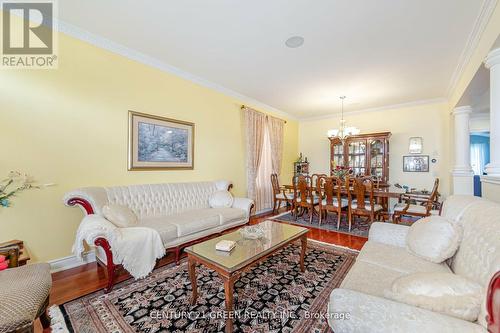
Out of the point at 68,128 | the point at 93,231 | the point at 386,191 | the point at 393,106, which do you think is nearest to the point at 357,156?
the point at 386,191

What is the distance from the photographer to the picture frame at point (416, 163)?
491cm

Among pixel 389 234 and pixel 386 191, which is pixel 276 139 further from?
pixel 389 234

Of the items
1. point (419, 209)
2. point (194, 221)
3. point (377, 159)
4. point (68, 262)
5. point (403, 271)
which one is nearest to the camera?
point (403, 271)

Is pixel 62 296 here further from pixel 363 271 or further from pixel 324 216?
pixel 324 216

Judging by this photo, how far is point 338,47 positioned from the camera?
2791 mm

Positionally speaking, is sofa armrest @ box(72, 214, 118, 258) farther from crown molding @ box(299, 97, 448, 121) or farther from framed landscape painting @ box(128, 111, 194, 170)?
crown molding @ box(299, 97, 448, 121)

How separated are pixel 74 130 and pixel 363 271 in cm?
334

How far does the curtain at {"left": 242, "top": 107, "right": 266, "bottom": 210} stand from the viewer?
15.7 feet

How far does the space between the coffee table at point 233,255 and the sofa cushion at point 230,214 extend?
0.89m

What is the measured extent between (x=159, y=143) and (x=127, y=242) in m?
1.69

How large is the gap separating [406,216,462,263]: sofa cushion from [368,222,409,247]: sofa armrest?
19 centimetres

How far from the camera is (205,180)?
159 inches

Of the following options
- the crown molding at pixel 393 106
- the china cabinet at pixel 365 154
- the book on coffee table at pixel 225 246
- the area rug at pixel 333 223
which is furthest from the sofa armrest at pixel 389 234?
the crown molding at pixel 393 106

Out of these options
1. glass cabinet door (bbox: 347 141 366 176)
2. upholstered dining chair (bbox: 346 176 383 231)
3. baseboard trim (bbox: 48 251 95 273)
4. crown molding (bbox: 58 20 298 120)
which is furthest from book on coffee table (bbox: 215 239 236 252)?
glass cabinet door (bbox: 347 141 366 176)
